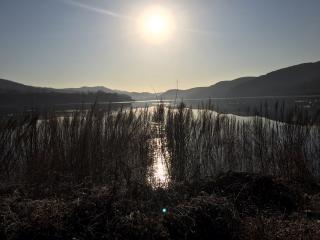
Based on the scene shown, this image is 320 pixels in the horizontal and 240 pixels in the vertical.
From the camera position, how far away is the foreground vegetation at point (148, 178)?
2908mm

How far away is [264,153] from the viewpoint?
24.2ft

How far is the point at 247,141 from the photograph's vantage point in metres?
Result: 8.21

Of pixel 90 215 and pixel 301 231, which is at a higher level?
pixel 90 215

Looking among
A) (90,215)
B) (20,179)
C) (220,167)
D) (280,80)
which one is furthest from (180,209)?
(280,80)

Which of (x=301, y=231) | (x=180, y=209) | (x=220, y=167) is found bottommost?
(x=220, y=167)

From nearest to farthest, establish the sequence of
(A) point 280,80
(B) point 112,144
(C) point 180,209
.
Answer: (C) point 180,209 < (B) point 112,144 < (A) point 280,80

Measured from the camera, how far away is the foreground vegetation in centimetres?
291

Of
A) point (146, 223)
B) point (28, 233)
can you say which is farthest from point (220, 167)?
point (28, 233)

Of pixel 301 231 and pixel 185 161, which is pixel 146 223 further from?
pixel 185 161

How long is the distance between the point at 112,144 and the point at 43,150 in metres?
1.46

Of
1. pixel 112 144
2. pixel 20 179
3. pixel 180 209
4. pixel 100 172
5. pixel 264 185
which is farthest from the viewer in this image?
pixel 112 144

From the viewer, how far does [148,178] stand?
627 cm

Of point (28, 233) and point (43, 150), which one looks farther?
point (43, 150)

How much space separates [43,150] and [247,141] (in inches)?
211
